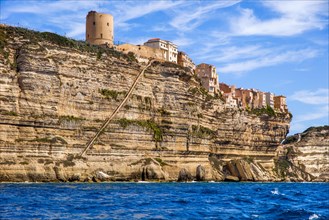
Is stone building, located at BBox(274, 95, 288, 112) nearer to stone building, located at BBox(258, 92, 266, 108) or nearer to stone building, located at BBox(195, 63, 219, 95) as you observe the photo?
stone building, located at BBox(258, 92, 266, 108)

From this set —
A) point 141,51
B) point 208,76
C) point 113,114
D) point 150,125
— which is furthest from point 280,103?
point 113,114

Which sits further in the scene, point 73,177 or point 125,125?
point 125,125

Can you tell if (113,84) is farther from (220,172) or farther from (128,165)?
(220,172)

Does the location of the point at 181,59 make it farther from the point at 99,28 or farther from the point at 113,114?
the point at 113,114

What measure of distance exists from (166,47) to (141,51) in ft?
50.2

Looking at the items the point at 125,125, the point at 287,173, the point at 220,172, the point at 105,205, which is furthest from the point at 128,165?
the point at 287,173

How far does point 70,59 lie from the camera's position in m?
70.6

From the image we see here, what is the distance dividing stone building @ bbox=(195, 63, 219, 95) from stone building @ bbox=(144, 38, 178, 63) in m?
7.68

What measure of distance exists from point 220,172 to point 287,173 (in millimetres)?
32367

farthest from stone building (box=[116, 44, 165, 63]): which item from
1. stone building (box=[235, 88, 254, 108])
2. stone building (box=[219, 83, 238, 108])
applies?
stone building (box=[235, 88, 254, 108])

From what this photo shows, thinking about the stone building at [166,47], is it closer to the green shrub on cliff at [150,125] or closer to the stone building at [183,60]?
the stone building at [183,60]

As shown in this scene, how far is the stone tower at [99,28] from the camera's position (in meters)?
88.6

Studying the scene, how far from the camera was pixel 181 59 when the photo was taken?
105m

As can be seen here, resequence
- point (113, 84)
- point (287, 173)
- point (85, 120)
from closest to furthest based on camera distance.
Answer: point (85, 120) < point (113, 84) < point (287, 173)
